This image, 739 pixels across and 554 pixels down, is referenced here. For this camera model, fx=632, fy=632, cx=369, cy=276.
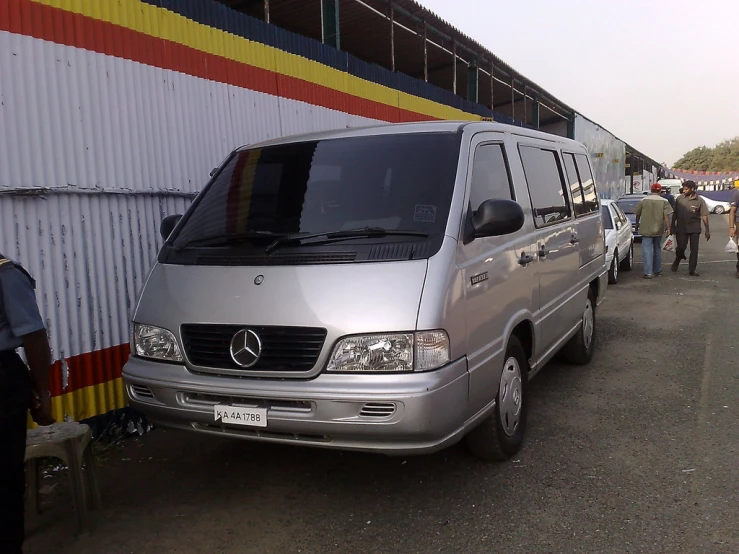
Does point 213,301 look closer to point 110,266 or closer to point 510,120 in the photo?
point 110,266

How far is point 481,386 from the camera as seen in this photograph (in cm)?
339

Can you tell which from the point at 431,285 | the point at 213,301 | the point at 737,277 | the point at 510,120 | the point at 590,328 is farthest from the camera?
the point at 510,120

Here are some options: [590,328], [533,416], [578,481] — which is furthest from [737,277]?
[578,481]

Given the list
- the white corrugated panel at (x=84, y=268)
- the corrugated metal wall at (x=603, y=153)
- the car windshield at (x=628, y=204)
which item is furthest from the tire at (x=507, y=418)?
the corrugated metal wall at (x=603, y=153)

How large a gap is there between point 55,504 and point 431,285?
2.63 metres

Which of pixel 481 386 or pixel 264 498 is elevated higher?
pixel 481 386

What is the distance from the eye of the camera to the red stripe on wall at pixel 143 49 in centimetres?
422

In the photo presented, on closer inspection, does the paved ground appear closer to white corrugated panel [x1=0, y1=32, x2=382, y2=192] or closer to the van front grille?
the van front grille

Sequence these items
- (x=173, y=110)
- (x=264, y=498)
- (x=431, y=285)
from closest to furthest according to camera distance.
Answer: (x=431, y=285) < (x=264, y=498) < (x=173, y=110)

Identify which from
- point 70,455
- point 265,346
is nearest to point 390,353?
point 265,346

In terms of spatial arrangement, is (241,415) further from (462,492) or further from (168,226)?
(168,226)

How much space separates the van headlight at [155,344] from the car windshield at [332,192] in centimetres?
59

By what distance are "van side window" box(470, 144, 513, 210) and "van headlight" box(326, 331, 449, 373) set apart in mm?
996

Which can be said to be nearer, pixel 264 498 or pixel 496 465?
pixel 264 498
